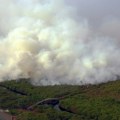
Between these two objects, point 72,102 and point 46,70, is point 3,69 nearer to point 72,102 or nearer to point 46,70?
point 46,70

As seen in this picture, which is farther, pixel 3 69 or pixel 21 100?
pixel 3 69

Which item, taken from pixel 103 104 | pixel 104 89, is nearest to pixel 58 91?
pixel 104 89

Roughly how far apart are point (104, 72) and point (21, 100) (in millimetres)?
29581

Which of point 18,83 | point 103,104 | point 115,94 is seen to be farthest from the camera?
point 18,83

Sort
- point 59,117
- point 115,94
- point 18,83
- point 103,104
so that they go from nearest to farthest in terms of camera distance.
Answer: point 59,117, point 103,104, point 115,94, point 18,83

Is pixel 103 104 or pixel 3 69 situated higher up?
pixel 3 69

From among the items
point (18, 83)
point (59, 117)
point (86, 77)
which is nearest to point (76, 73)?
point (86, 77)

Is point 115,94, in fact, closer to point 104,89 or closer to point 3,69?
point 104,89

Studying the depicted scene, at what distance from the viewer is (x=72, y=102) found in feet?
357

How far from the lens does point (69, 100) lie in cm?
11038

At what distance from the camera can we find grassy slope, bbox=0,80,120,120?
96.6 metres

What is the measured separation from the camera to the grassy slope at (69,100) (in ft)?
317

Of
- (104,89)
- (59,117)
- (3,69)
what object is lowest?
(59,117)

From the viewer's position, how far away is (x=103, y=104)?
4107 inches
